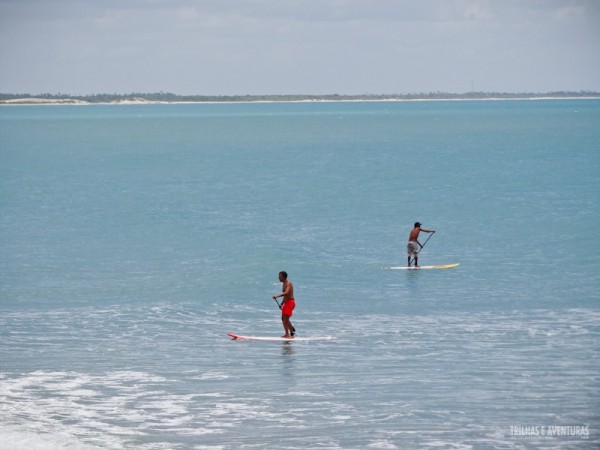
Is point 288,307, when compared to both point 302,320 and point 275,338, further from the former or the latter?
point 302,320

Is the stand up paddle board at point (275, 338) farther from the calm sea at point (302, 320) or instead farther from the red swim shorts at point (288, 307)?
the red swim shorts at point (288, 307)

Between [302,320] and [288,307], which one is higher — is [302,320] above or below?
below

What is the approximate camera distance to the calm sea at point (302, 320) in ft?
54.1

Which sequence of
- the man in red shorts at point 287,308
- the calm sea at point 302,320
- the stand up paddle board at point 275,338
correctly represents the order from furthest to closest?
the man in red shorts at point 287,308 < the stand up paddle board at point 275,338 < the calm sea at point 302,320

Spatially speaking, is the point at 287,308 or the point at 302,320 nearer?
the point at 287,308

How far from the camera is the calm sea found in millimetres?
16500

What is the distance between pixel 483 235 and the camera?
4091 centimetres

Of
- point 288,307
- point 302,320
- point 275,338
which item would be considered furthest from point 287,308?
point 302,320

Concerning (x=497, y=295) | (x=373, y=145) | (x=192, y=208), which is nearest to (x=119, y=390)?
(x=497, y=295)

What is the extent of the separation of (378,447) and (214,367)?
5741mm

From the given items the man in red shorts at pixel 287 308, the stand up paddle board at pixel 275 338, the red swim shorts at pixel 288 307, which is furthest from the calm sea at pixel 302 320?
the red swim shorts at pixel 288 307

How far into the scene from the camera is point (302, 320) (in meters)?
24.8

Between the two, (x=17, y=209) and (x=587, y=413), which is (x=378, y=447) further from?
(x=17, y=209)

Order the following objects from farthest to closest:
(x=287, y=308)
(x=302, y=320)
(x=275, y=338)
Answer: (x=302, y=320), (x=287, y=308), (x=275, y=338)
